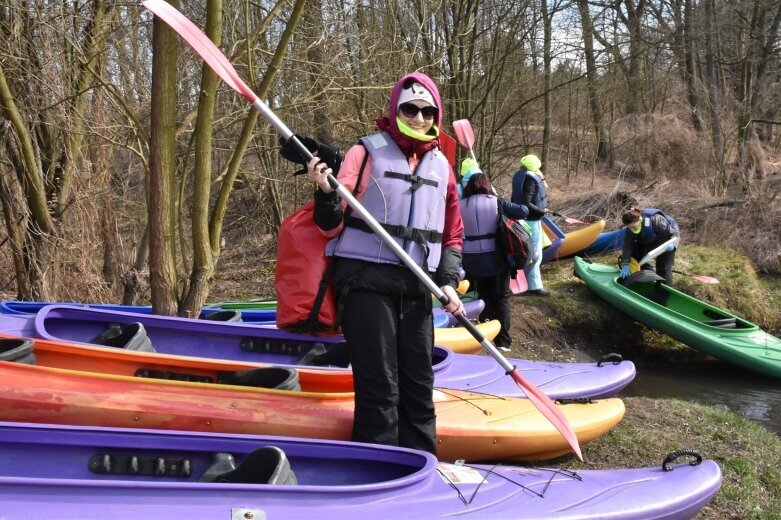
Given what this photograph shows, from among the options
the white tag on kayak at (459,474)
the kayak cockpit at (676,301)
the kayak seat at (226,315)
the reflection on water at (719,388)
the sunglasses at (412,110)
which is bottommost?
the reflection on water at (719,388)

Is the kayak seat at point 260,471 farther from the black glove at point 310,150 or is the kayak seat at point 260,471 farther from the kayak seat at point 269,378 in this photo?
the black glove at point 310,150

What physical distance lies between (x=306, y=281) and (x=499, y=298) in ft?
10.9

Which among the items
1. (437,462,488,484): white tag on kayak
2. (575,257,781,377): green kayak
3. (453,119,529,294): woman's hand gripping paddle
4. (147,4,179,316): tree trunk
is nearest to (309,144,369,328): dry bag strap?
(437,462,488,484): white tag on kayak

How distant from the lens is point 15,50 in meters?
5.05

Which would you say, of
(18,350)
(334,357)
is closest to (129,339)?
(18,350)

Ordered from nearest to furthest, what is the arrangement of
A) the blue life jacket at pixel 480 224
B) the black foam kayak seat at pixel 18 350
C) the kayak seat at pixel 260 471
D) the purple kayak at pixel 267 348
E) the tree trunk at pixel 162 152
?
1. the kayak seat at pixel 260 471
2. the black foam kayak seat at pixel 18 350
3. the purple kayak at pixel 267 348
4. the tree trunk at pixel 162 152
5. the blue life jacket at pixel 480 224

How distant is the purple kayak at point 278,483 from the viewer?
80.0 inches

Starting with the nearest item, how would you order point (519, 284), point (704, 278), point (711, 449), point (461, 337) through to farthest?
point (711, 449)
point (461, 337)
point (519, 284)
point (704, 278)

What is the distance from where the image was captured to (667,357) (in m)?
7.93

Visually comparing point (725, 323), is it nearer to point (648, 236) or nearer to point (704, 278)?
point (648, 236)

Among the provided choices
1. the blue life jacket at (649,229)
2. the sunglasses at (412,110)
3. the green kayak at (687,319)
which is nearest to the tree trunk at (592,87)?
the blue life jacket at (649,229)

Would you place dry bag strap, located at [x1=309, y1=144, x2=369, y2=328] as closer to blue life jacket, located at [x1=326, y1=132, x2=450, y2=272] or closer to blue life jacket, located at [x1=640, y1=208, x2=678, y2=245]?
blue life jacket, located at [x1=326, y1=132, x2=450, y2=272]

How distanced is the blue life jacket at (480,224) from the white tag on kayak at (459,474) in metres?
3.05

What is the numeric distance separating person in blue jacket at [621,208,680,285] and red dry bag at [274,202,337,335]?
5.71 metres
